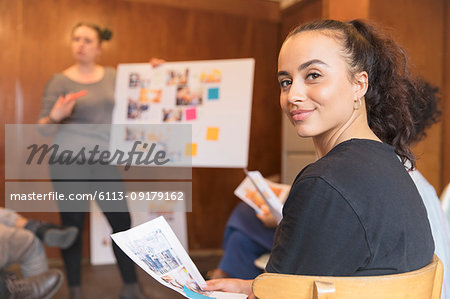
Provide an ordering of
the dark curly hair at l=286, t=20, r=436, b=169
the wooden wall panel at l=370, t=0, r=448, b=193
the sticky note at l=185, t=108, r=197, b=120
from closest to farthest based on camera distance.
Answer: the dark curly hair at l=286, t=20, r=436, b=169 < the sticky note at l=185, t=108, r=197, b=120 < the wooden wall panel at l=370, t=0, r=448, b=193

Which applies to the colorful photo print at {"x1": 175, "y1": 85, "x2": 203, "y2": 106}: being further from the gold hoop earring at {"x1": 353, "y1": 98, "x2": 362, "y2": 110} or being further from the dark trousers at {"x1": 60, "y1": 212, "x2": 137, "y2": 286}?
the gold hoop earring at {"x1": 353, "y1": 98, "x2": 362, "y2": 110}

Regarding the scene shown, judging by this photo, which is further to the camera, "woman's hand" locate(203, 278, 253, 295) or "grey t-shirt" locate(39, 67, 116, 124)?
"grey t-shirt" locate(39, 67, 116, 124)

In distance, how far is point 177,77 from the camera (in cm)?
274

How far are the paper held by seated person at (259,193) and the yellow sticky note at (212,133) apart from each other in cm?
32

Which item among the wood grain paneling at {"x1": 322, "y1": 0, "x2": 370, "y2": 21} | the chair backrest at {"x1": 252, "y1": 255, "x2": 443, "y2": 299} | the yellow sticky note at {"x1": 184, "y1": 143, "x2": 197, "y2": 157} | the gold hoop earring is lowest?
the chair backrest at {"x1": 252, "y1": 255, "x2": 443, "y2": 299}

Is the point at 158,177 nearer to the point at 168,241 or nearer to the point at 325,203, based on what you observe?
the point at 168,241

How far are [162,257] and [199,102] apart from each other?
181 centimetres

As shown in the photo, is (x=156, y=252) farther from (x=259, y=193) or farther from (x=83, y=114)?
(x=83, y=114)

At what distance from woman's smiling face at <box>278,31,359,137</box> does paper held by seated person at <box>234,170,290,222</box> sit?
95 cm

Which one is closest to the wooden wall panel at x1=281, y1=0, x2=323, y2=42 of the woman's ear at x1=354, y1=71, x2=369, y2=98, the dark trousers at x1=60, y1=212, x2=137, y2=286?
the dark trousers at x1=60, y1=212, x2=137, y2=286

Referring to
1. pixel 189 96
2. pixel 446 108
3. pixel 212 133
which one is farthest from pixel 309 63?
pixel 446 108

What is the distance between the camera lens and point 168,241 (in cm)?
95

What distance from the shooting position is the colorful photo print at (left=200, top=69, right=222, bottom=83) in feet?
8.85

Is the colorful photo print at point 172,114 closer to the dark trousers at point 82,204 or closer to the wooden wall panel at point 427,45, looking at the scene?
the dark trousers at point 82,204
